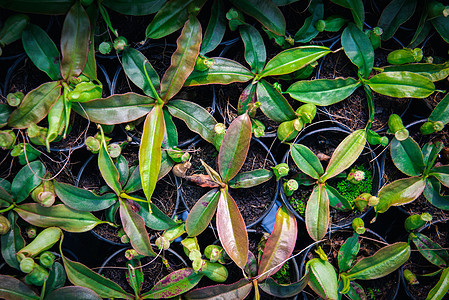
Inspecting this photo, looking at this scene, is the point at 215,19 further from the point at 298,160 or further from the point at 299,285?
the point at 299,285

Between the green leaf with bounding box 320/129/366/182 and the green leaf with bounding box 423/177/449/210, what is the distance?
1.16ft

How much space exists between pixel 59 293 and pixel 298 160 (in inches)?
38.1

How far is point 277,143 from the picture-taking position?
112cm

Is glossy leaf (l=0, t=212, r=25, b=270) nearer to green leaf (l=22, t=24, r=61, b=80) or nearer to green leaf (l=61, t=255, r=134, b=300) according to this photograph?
green leaf (l=61, t=255, r=134, b=300)

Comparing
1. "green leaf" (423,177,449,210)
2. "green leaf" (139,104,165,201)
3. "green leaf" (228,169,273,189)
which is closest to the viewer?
"green leaf" (139,104,165,201)

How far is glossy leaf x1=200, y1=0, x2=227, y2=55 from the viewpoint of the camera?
3.23 feet

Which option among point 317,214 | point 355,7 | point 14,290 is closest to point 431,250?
point 317,214

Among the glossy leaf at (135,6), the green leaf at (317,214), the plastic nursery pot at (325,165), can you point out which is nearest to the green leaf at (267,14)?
the glossy leaf at (135,6)

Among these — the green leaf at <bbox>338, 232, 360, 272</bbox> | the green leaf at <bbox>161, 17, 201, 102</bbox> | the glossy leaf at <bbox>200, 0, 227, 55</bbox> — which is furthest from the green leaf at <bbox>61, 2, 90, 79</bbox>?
the green leaf at <bbox>338, 232, 360, 272</bbox>

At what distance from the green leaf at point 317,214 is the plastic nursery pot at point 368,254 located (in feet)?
0.37

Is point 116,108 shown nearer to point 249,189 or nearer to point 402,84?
point 249,189

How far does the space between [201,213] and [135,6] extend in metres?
0.77

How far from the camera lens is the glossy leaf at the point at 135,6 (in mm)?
927

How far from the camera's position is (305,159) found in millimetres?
999
